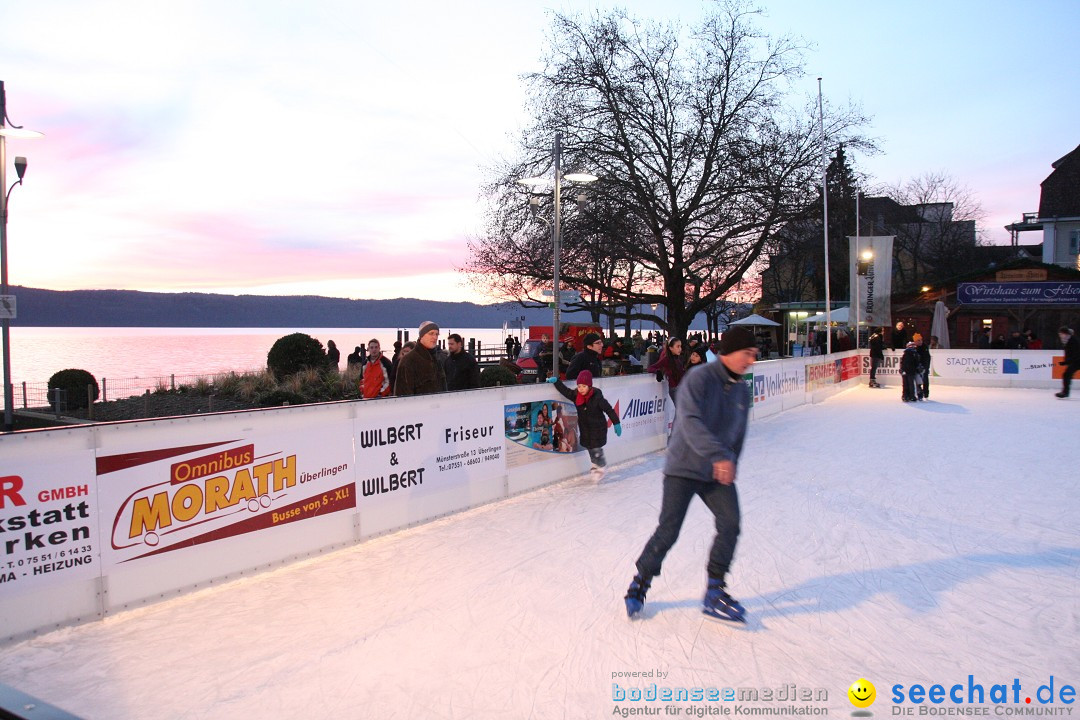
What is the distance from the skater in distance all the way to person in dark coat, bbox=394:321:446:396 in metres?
3.41

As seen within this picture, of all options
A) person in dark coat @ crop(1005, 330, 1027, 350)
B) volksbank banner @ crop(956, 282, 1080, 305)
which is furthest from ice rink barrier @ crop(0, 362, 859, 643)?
volksbank banner @ crop(956, 282, 1080, 305)

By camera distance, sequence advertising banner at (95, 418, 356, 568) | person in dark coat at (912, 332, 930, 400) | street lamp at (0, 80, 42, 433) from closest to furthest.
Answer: advertising banner at (95, 418, 356, 568) → street lamp at (0, 80, 42, 433) → person in dark coat at (912, 332, 930, 400)

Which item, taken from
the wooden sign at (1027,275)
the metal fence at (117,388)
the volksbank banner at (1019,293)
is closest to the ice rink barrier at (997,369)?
the volksbank banner at (1019,293)

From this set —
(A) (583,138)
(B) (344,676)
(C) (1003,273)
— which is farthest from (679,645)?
(C) (1003,273)

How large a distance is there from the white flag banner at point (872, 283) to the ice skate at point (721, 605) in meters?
23.0

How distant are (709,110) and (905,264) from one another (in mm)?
50592

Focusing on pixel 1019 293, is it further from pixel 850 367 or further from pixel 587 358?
pixel 587 358

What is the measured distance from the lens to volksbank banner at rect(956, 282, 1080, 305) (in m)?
26.0

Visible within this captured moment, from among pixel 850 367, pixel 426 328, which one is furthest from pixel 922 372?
pixel 426 328

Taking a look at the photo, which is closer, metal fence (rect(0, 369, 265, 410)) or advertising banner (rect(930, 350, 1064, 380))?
metal fence (rect(0, 369, 265, 410))

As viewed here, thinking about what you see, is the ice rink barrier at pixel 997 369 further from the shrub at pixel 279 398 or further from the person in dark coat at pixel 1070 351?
the shrub at pixel 279 398

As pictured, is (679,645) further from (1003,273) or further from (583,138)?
(1003,273)

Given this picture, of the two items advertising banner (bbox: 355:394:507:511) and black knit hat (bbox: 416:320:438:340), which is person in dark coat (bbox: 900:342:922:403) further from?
black knit hat (bbox: 416:320:438:340)

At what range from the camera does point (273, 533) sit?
17.3 ft
